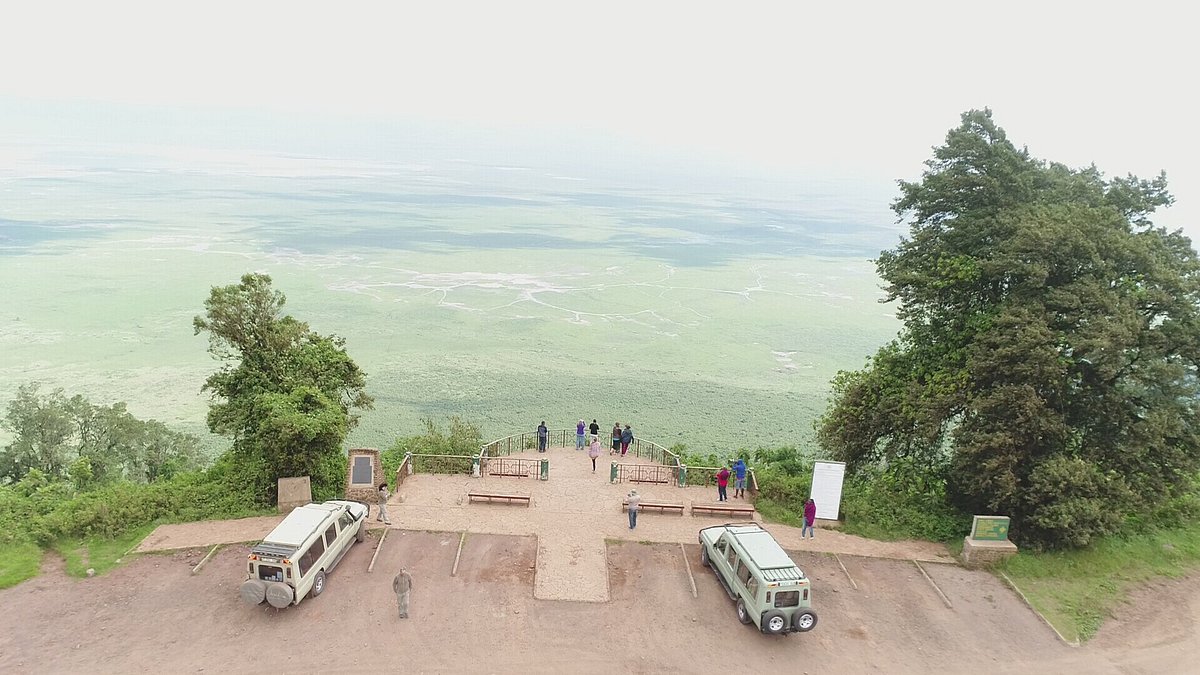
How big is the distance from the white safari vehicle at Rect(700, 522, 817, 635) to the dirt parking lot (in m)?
0.46

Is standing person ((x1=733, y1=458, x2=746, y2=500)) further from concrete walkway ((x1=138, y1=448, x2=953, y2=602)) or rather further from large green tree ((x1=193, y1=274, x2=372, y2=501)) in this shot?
large green tree ((x1=193, y1=274, x2=372, y2=501))

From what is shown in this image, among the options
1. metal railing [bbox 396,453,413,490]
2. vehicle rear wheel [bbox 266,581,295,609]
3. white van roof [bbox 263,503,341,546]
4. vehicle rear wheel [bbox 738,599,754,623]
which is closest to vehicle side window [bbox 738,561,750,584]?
vehicle rear wheel [bbox 738,599,754,623]

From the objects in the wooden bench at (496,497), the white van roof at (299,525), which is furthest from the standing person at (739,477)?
the white van roof at (299,525)

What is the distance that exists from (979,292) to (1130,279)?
10.9ft

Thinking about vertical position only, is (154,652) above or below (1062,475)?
below

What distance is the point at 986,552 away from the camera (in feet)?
50.5

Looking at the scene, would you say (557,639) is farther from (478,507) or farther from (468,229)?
(468,229)

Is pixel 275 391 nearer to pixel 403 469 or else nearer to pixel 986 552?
pixel 403 469

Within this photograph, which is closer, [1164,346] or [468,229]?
[1164,346]

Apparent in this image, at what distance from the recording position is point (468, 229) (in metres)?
120

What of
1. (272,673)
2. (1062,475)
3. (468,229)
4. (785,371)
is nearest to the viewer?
(272,673)

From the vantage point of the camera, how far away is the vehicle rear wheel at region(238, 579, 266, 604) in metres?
12.6

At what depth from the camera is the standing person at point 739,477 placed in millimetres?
18562

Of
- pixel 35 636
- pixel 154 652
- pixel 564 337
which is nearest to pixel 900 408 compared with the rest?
pixel 154 652
